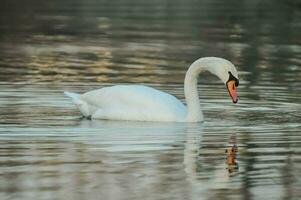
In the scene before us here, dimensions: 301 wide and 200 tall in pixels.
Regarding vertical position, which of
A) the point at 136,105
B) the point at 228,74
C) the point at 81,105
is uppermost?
the point at 228,74

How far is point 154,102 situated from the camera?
1593 centimetres

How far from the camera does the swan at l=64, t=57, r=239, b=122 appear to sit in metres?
15.8

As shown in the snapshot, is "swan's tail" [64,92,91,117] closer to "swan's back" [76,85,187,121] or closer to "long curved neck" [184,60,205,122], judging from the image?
"swan's back" [76,85,187,121]

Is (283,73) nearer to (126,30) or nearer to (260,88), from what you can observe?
(260,88)

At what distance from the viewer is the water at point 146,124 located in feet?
35.9

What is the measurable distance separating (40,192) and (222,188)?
1470mm

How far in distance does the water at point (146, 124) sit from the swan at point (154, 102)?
0.72 feet

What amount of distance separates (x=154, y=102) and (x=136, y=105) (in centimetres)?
24

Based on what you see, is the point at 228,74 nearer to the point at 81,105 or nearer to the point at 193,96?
the point at 193,96

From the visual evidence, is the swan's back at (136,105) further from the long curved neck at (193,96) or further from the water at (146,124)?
the water at (146,124)

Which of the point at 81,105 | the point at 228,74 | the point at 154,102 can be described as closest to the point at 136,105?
the point at 154,102

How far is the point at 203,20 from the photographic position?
41656 mm

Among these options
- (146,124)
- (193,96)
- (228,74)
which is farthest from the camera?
(193,96)

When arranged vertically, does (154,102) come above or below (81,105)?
above
